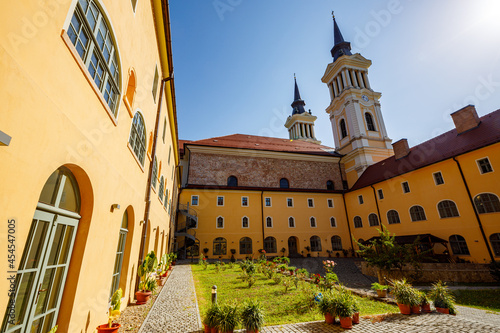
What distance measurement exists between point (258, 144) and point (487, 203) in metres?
25.1

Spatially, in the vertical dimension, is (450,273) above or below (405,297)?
below

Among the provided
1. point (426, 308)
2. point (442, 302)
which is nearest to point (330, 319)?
point (426, 308)

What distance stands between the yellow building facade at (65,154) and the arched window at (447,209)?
23.1 meters


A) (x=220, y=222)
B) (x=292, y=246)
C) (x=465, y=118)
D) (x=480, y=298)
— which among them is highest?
(x=465, y=118)

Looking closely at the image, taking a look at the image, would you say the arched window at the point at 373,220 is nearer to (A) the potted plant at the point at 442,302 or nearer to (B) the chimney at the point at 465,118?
(B) the chimney at the point at 465,118

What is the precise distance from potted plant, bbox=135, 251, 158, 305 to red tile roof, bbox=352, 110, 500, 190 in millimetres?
23238

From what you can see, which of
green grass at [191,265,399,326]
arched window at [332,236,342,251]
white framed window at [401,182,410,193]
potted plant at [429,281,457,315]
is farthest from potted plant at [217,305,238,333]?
arched window at [332,236,342,251]

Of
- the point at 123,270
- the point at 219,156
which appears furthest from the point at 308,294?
the point at 219,156

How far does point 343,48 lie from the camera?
4312 cm

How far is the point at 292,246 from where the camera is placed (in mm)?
27078

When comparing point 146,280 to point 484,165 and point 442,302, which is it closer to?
point 442,302

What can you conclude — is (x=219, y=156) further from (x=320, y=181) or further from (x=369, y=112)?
(x=369, y=112)

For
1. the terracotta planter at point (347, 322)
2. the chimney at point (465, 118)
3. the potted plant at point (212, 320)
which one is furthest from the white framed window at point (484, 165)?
the potted plant at point (212, 320)

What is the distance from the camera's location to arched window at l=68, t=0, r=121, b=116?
3764 mm
